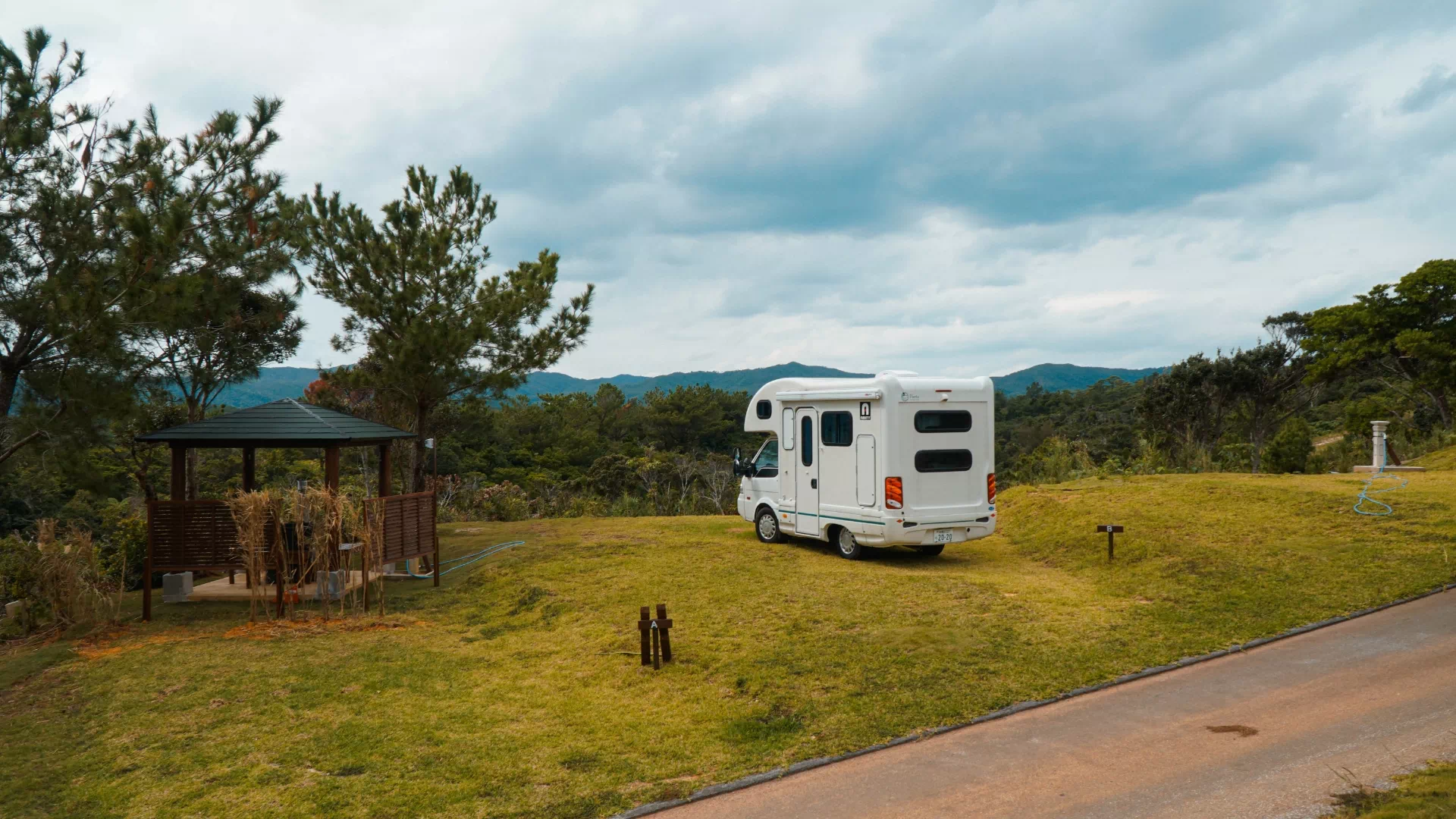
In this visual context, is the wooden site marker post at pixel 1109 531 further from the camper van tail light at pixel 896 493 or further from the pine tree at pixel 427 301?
the pine tree at pixel 427 301

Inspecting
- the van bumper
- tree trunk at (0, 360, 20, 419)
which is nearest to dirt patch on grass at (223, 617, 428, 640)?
tree trunk at (0, 360, 20, 419)

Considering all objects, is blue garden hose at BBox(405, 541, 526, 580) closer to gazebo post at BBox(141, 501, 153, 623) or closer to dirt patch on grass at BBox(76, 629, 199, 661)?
gazebo post at BBox(141, 501, 153, 623)

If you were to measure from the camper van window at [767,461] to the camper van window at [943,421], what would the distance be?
2547mm

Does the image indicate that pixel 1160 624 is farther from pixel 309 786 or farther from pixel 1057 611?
pixel 309 786

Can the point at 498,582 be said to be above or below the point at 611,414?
below

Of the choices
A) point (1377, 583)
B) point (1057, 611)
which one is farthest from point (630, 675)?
point (1377, 583)

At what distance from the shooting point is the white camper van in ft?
36.1

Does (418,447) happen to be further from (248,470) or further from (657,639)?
(657,639)

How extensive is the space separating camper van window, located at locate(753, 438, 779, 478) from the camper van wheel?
1495 millimetres

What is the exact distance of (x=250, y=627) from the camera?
10.0 m

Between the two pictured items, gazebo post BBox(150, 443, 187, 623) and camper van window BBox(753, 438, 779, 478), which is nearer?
gazebo post BBox(150, 443, 187, 623)

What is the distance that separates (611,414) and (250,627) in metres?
36.0

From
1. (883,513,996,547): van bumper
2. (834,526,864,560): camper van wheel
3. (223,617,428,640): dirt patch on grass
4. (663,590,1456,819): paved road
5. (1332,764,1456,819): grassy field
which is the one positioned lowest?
(223,617,428,640): dirt patch on grass

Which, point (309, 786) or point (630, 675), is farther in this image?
point (630, 675)
